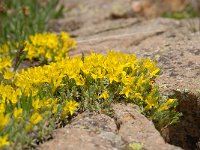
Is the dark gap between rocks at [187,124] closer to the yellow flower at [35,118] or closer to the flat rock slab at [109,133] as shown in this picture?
the flat rock slab at [109,133]

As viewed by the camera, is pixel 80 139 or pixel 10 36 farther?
pixel 10 36

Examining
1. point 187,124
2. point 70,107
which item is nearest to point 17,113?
Result: point 70,107

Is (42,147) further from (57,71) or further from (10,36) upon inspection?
(10,36)

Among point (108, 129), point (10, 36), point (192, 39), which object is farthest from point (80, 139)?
point (10, 36)

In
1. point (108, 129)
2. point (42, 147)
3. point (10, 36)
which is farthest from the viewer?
point (10, 36)

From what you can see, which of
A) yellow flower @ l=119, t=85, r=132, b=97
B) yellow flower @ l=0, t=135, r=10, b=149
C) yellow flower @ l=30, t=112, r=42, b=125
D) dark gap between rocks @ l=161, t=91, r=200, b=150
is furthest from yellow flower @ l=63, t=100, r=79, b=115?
dark gap between rocks @ l=161, t=91, r=200, b=150

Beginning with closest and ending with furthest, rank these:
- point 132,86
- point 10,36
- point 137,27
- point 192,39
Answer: point 132,86 → point 192,39 → point 10,36 → point 137,27

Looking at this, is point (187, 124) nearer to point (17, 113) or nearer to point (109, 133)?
point (109, 133)
